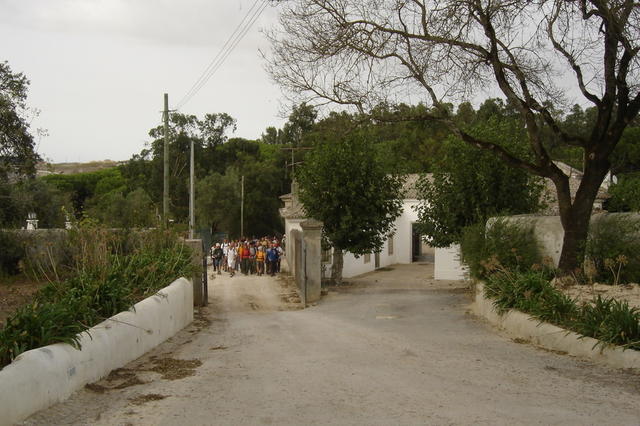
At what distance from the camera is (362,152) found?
24719 mm

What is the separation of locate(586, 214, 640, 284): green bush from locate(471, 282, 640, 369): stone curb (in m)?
1.88

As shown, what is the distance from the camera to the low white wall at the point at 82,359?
5.84 metres

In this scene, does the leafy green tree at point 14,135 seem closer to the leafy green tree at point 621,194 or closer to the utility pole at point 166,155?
the utility pole at point 166,155

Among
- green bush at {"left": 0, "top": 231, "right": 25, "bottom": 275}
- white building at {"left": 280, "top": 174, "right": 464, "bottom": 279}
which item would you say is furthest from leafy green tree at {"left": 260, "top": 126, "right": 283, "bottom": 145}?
green bush at {"left": 0, "top": 231, "right": 25, "bottom": 275}

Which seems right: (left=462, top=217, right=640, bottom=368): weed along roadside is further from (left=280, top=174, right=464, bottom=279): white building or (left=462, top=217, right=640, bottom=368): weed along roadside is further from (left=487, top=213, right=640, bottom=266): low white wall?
(left=280, top=174, right=464, bottom=279): white building

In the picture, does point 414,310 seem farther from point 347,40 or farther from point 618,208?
point 618,208

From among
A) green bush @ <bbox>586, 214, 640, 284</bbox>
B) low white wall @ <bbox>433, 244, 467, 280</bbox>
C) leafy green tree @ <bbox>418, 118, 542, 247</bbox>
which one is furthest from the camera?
low white wall @ <bbox>433, 244, 467, 280</bbox>

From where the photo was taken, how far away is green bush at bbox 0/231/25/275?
63.5 feet

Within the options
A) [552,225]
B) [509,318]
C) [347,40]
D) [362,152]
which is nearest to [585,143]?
[552,225]

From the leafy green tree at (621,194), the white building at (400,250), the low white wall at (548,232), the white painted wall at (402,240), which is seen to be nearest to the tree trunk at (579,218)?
the low white wall at (548,232)

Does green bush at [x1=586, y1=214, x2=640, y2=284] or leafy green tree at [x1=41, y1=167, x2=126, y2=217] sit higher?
leafy green tree at [x1=41, y1=167, x2=126, y2=217]

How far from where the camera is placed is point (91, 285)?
9.73m

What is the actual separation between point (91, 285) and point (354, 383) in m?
4.31

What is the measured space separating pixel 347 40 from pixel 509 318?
634 cm
